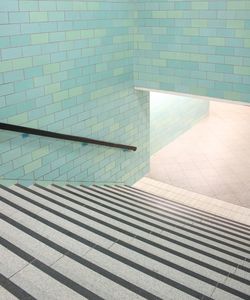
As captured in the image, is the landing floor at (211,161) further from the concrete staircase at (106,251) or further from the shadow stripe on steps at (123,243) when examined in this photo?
the shadow stripe on steps at (123,243)

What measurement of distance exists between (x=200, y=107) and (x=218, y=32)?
5.70 metres

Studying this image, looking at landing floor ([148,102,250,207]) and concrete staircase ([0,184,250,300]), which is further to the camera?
landing floor ([148,102,250,207])

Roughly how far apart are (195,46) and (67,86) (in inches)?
87.4

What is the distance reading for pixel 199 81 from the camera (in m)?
6.13

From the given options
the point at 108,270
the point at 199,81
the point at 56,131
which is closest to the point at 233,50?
the point at 199,81

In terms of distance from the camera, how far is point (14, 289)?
2.43 m

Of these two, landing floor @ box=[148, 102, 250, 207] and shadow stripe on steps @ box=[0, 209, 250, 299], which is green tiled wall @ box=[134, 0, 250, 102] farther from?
shadow stripe on steps @ box=[0, 209, 250, 299]

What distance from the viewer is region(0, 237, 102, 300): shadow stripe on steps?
8.27 ft

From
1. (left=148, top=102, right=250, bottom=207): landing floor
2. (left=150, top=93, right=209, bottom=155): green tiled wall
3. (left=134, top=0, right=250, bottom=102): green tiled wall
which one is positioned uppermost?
(left=134, top=0, right=250, bottom=102): green tiled wall

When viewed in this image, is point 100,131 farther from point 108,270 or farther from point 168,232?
point 108,270

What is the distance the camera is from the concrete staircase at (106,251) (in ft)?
8.68

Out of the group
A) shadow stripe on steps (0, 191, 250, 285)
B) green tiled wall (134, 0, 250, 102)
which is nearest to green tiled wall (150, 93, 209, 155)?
green tiled wall (134, 0, 250, 102)

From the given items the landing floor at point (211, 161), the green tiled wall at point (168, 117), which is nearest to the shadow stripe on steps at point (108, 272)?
the landing floor at point (211, 161)

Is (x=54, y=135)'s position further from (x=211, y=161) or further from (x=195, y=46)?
(x=211, y=161)
